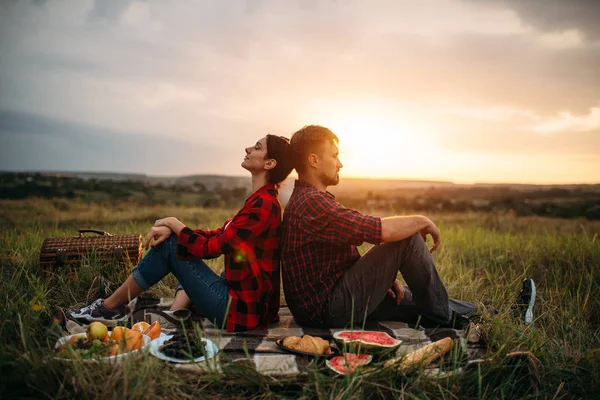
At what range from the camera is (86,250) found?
17.9ft

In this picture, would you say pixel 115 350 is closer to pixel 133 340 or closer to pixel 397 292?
pixel 133 340

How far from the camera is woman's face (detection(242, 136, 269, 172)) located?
3.95m

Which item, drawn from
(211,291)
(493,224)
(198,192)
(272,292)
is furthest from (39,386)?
(198,192)

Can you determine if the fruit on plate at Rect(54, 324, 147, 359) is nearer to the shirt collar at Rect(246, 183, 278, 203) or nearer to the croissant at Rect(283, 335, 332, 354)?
the croissant at Rect(283, 335, 332, 354)

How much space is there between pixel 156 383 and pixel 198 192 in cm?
2430

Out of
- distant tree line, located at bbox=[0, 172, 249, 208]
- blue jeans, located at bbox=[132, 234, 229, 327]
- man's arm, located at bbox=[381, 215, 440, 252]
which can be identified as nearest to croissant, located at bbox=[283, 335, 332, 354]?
blue jeans, located at bbox=[132, 234, 229, 327]

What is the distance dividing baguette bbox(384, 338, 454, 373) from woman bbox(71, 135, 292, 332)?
1.31 metres

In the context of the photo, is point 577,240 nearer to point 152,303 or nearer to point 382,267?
point 382,267

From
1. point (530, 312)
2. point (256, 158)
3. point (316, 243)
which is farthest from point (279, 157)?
point (530, 312)

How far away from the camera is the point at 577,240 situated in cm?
754

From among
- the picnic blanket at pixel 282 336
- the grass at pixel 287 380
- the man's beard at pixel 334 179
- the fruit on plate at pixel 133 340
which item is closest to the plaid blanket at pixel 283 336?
the picnic blanket at pixel 282 336

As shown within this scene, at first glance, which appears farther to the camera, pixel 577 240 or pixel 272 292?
pixel 577 240

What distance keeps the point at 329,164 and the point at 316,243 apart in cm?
66

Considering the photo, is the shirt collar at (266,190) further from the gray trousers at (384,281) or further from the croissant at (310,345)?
the croissant at (310,345)
